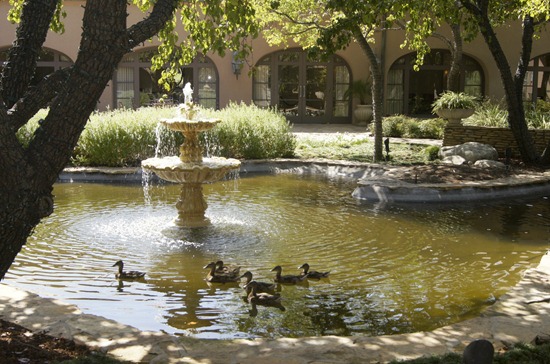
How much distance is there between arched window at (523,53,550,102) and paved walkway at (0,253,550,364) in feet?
77.5

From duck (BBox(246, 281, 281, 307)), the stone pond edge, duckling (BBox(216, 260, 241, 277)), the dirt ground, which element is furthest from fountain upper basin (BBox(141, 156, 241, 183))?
the dirt ground

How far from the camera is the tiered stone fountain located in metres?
11.1

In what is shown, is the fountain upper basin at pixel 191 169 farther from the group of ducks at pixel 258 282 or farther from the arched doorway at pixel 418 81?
the arched doorway at pixel 418 81

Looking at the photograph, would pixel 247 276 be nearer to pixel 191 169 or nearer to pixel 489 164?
pixel 191 169

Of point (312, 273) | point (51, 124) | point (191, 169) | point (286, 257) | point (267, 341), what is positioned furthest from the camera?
point (191, 169)

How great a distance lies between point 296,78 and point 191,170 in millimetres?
18754

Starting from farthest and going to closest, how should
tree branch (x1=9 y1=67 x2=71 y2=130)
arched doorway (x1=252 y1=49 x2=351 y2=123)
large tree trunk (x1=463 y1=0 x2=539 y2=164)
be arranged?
1. arched doorway (x1=252 y1=49 x2=351 y2=123)
2. large tree trunk (x1=463 y1=0 x2=539 y2=164)
3. tree branch (x1=9 y1=67 x2=71 y2=130)

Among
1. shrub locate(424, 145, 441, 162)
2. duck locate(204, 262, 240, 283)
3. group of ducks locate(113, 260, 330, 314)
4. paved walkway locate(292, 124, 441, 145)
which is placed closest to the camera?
group of ducks locate(113, 260, 330, 314)

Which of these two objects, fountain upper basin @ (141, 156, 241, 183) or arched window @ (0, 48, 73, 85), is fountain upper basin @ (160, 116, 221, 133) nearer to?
fountain upper basin @ (141, 156, 241, 183)

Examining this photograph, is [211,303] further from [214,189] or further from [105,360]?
[214,189]

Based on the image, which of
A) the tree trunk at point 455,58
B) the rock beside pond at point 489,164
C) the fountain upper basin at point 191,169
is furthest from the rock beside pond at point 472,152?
the fountain upper basin at point 191,169

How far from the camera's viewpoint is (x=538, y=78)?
94.2 feet

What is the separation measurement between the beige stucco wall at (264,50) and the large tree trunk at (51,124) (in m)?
22.8

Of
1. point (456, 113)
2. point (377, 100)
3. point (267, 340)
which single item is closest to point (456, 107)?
point (456, 113)
